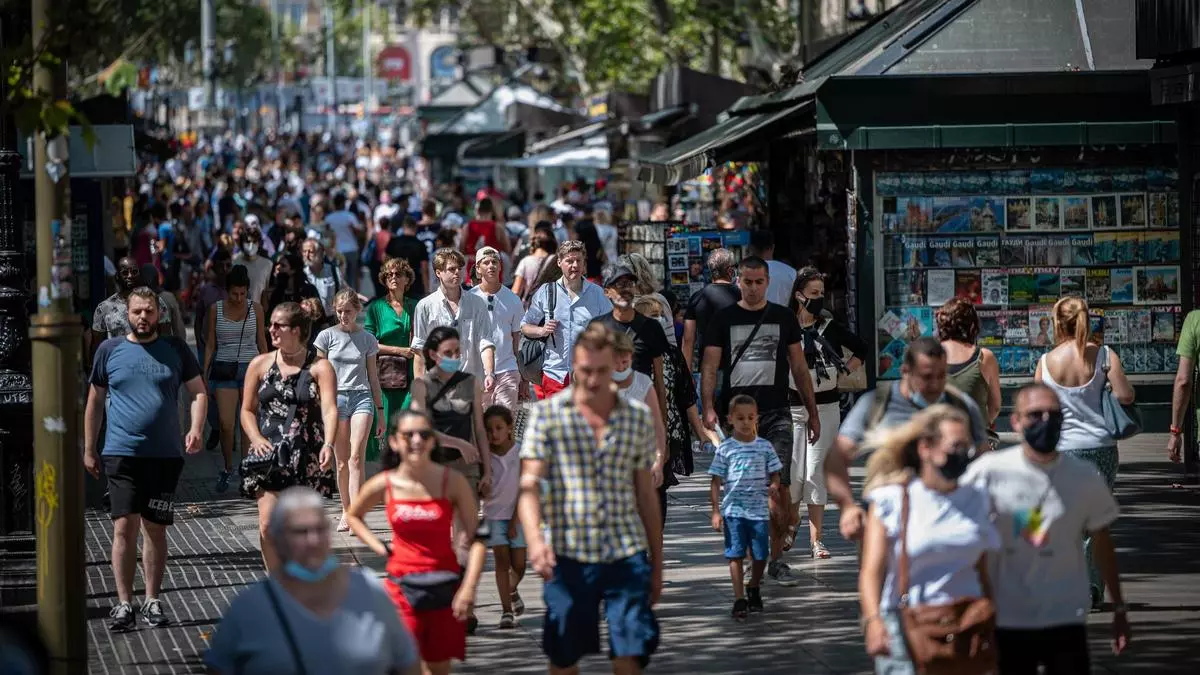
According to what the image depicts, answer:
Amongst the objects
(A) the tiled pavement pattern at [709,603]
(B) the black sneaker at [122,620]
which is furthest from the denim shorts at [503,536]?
(B) the black sneaker at [122,620]

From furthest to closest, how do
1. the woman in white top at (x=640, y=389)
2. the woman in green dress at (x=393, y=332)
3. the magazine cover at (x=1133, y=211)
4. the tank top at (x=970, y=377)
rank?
the magazine cover at (x=1133, y=211)
the woman in green dress at (x=393, y=332)
the woman in white top at (x=640, y=389)
the tank top at (x=970, y=377)

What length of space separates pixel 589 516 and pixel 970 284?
34.6ft

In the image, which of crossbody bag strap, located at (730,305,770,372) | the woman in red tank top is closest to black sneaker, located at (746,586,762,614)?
crossbody bag strap, located at (730,305,770,372)

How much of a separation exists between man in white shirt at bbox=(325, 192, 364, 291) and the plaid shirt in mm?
19815

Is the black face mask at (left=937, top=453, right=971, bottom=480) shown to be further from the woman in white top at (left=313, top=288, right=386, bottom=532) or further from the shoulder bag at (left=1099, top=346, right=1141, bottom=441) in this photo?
the woman in white top at (left=313, top=288, right=386, bottom=532)

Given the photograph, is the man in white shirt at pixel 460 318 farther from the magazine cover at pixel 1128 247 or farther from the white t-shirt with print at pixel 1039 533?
the magazine cover at pixel 1128 247

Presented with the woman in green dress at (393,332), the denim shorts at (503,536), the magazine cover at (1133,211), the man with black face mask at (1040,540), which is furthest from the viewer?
the magazine cover at (1133,211)

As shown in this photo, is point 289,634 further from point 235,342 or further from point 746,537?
point 235,342

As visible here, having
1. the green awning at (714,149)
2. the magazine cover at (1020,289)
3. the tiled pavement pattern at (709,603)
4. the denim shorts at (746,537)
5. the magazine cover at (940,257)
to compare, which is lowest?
the tiled pavement pattern at (709,603)

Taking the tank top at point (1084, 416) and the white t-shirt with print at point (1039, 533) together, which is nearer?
the white t-shirt with print at point (1039, 533)

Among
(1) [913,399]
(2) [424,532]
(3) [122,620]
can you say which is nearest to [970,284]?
(3) [122,620]

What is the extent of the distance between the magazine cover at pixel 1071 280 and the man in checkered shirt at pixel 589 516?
1071cm

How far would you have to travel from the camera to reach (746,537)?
31.8 feet

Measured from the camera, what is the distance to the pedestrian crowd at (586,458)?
6.32 m
